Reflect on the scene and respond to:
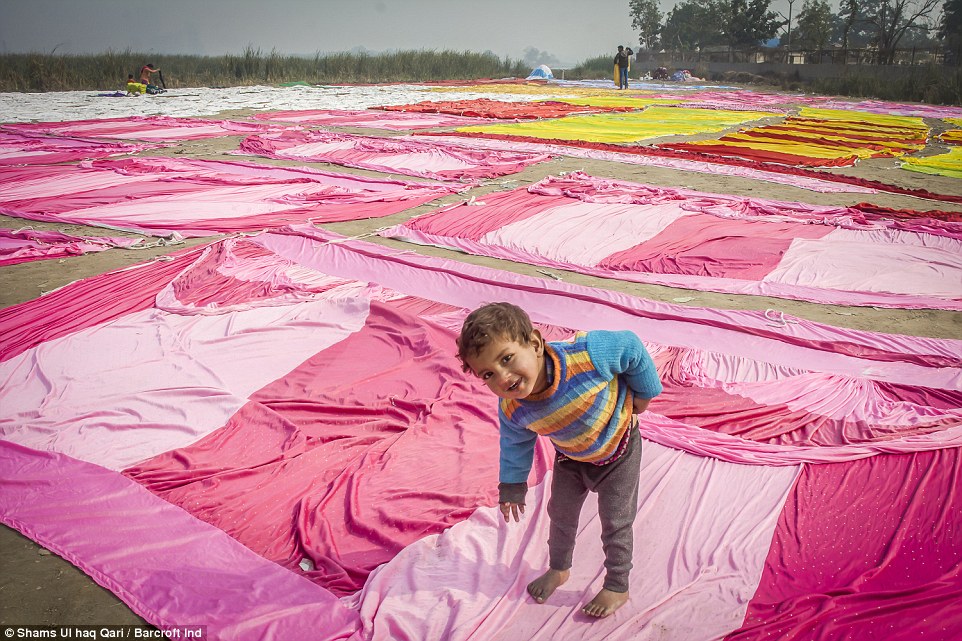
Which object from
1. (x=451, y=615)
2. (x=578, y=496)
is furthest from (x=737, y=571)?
(x=451, y=615)

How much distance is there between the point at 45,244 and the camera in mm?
5695

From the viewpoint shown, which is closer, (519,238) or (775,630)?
(775,630)

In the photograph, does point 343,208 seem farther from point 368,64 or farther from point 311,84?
point 368,64

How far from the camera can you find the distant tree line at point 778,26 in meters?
32.4

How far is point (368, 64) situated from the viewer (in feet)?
101

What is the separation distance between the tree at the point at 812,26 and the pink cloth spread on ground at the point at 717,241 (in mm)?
38010

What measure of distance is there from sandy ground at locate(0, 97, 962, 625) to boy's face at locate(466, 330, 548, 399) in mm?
1280

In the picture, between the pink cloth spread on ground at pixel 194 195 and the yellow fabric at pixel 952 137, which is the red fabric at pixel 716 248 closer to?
the pink cloth spread on ground at pixel 194 195

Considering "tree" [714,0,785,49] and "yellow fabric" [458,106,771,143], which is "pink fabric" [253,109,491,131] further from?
"tree" [714,0,785,49]

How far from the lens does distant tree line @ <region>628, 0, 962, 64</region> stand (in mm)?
32375

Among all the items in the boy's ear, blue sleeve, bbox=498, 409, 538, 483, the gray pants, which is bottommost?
the gray pants

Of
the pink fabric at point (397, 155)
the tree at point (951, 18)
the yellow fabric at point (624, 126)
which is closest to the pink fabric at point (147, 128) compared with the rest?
the pink fabric at point (397, 155)

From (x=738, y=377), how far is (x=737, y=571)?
153 centimetres

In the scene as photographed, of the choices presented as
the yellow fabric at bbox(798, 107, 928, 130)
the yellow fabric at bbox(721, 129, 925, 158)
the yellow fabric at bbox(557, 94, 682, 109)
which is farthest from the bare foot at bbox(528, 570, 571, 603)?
the yellow fabric at bbox(557, 94, 682, 109)
